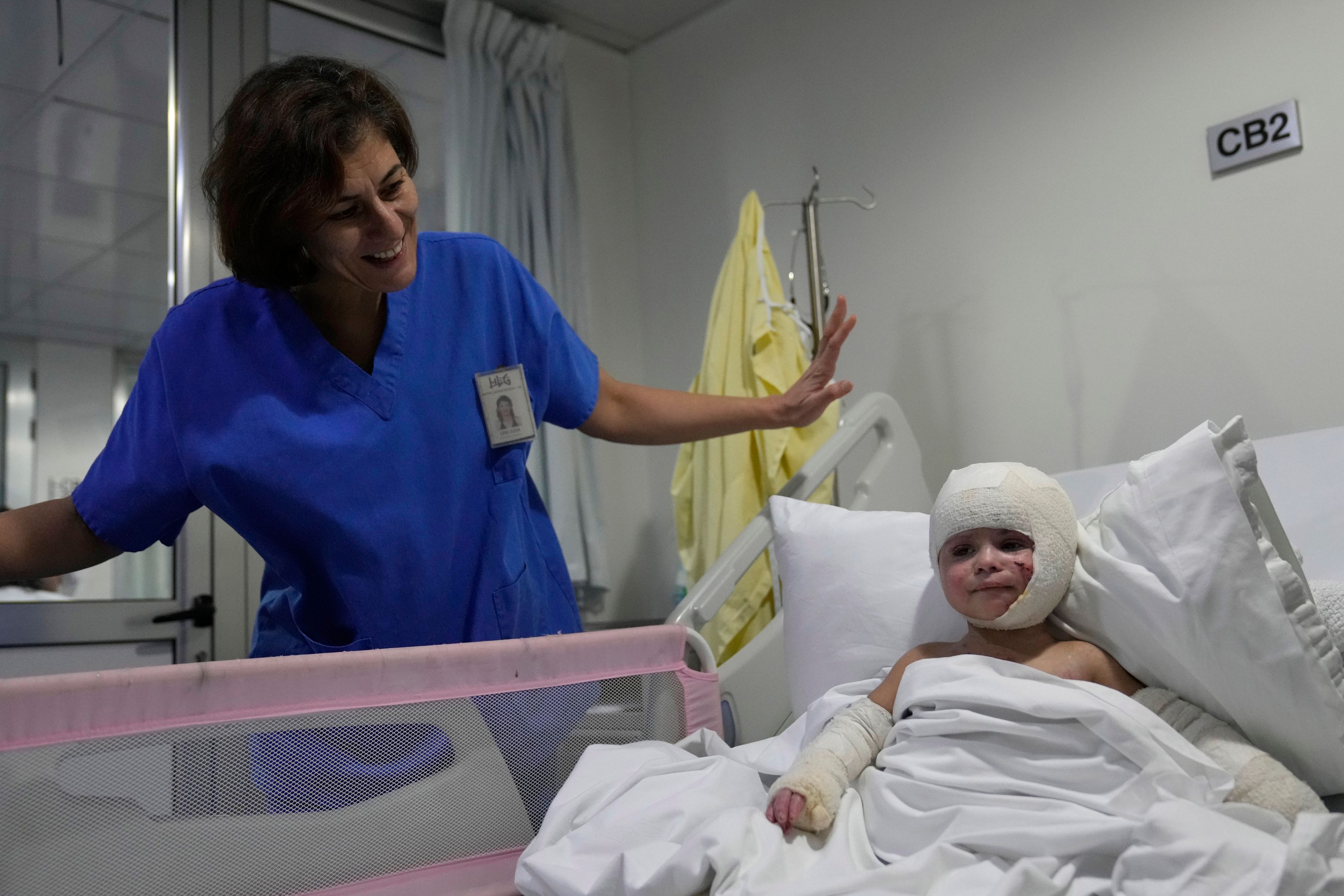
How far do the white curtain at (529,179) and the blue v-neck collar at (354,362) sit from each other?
160 cm

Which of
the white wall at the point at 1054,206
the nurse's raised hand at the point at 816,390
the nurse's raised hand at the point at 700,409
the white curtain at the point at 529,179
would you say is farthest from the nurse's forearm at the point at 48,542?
the white wall at the point at 1054,206

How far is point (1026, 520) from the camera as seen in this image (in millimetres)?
1169

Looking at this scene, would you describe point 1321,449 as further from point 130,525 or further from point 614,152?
point 614,152

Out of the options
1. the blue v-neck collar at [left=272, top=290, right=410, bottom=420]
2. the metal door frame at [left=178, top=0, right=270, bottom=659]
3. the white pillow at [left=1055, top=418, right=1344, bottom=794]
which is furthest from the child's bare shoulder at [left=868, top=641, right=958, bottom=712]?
the metal door frame at [left=178, top=0, right=270, bottom=659]

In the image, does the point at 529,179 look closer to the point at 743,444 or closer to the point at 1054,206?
the point at 743,444

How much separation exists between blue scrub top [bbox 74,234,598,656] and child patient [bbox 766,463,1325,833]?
1.60ft

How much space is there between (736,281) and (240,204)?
58.3 inches

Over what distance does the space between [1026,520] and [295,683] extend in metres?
0.78

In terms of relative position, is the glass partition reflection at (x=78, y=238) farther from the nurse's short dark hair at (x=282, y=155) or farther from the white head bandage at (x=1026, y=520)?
the white head bandage at (x=1026, y=520)

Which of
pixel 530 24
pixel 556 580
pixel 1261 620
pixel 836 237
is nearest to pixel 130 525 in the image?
pixel 556 580

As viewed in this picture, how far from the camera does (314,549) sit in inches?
50.7

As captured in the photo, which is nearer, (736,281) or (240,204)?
(240,204)

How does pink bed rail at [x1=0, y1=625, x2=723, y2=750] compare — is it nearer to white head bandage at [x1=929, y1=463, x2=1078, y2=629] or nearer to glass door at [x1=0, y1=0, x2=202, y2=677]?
white head bandage at [x1=929, y1=463, x2=1078, y2=629]

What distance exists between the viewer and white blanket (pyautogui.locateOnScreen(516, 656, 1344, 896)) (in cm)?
82
